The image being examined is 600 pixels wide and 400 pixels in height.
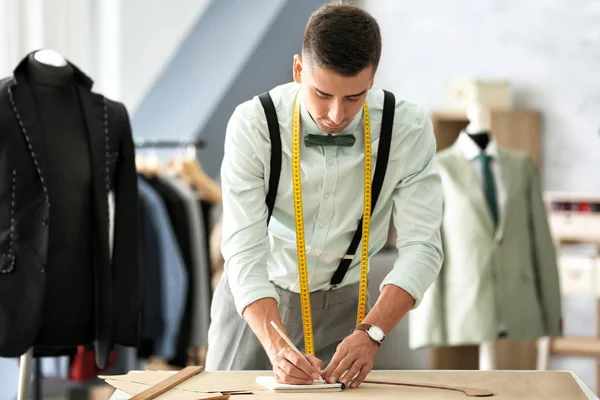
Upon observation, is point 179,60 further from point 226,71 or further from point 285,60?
point 285,60

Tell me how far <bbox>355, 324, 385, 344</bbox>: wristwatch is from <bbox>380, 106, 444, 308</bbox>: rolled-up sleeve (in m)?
0.14

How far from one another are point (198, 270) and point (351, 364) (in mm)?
2463

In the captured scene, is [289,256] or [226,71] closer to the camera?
[289,256]

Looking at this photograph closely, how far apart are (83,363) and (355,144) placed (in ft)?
6.83

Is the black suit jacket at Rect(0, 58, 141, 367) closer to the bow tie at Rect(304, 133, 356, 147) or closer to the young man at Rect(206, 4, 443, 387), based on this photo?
the young man at Rect(206, 4, 443, 387)

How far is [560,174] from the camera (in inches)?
247

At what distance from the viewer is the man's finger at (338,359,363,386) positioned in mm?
2090

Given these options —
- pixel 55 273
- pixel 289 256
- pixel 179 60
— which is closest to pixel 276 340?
pixel 289 256

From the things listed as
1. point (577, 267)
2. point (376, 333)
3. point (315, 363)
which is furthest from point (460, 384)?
point (577, 267)

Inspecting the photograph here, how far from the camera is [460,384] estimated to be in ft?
6.95

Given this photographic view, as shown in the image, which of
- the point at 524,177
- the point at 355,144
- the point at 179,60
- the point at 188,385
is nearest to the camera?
the point at 188,385

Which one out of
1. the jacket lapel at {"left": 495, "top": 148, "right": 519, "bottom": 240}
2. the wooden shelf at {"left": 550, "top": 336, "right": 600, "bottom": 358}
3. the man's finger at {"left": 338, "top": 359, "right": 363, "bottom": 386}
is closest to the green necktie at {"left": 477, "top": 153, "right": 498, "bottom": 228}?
the jacket lapel at {"left": 495, "top": 148, "right": 519, "bottom": 240}

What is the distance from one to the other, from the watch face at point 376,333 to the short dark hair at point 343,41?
1.81ft

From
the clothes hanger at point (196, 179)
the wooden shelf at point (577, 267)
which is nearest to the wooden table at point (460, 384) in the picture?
the clothes hanger at point (196, 179)
